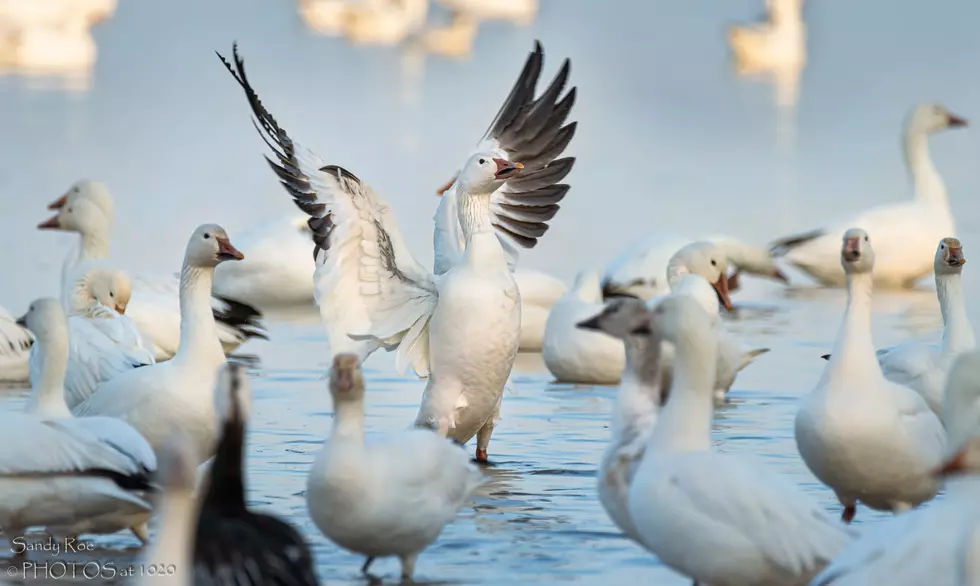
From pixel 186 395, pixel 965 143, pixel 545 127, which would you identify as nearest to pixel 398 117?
pixel 965 143

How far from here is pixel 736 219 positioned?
1683 centimetres

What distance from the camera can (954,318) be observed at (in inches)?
307

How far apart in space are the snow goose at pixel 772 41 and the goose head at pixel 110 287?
65.9ft

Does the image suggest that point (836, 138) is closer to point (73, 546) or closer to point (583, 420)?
point (583, 420)

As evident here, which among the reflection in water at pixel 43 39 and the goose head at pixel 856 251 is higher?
the reflection in water at pixel 43 39

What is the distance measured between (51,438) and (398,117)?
17298mm

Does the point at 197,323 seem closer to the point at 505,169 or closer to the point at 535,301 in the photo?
the point at 505,169

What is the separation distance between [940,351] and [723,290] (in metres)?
2.89

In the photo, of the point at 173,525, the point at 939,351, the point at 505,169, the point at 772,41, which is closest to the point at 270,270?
the point at 505,169

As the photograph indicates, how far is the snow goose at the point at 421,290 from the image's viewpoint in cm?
825

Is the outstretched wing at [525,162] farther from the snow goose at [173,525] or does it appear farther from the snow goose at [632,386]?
the snow goose at [173,525]

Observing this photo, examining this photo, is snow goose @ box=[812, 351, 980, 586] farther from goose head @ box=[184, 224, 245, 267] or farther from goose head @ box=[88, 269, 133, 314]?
goose head @ box=[88, 269, 133, 314]

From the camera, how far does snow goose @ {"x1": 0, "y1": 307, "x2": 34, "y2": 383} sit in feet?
32.9

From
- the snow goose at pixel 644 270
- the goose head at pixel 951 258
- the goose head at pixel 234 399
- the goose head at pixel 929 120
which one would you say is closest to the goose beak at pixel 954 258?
the goose head at pixel 951 258
